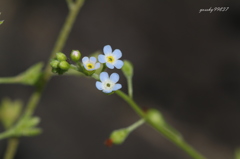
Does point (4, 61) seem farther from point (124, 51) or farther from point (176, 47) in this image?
point (176, 47)

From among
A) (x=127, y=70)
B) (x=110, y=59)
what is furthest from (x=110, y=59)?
(x=127, y=70)

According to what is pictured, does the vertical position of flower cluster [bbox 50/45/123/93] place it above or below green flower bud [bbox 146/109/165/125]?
above

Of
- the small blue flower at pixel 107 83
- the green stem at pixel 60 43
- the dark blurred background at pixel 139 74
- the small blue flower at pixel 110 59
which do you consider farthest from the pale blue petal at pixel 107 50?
the dark blurred background at pixel 139 74

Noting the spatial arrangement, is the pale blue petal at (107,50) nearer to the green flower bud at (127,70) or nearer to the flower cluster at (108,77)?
the flower cluster at (108,77)

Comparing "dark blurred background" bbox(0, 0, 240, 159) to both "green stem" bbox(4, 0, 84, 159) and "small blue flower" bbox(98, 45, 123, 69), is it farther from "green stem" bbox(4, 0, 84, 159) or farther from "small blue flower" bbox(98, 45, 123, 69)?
"small blue flower" bbox(98, 45, 123, 69)

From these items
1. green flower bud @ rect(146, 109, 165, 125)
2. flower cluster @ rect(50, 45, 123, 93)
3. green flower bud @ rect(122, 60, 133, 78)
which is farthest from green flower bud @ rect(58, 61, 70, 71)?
green flower bud @ rect(146, 109, 165, 125)

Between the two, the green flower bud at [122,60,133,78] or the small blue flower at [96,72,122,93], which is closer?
the small blue flower at [96,72,122,93]

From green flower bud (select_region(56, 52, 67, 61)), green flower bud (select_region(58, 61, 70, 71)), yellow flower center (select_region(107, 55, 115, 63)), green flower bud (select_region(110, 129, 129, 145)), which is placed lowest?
green flower bud (select_region(110, 129, 129, 145))

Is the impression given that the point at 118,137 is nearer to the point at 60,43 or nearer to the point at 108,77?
the point at 108,77
